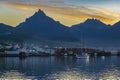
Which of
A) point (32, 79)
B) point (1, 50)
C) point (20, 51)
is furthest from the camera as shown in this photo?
point (1, 50)

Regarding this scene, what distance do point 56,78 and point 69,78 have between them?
5.62 feet

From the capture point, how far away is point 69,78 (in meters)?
53.4

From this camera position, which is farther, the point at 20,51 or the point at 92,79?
the point at 20,51

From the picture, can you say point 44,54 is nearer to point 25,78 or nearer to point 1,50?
point 1,50

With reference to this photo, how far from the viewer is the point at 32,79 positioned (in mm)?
51062

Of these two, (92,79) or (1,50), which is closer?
(92,79)

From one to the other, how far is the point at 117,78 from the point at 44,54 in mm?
138961

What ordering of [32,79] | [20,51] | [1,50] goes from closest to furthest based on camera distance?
[32,79]
[20,51]
[1,50]

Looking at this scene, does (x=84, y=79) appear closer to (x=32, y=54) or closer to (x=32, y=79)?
(x=32, y=79)

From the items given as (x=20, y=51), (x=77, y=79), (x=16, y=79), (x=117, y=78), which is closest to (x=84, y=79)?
(x=77, y=79)

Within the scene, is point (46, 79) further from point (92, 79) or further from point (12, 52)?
point (12, 52)

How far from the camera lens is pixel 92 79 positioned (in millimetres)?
51688

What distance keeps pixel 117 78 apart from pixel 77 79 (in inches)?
206

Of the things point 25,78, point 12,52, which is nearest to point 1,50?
point 12,52
